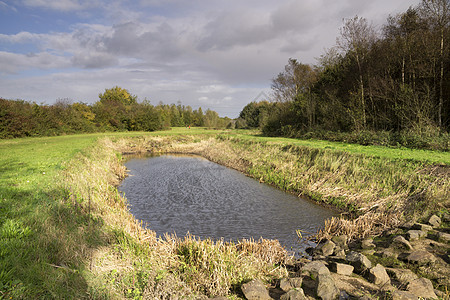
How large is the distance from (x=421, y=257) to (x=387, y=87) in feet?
59.0

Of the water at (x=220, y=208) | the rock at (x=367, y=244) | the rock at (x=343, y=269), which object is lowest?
the water at (x=220, y=208)

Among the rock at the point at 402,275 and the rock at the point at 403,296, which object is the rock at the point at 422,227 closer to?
the rock at the point at 402,275

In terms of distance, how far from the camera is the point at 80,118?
141 ft

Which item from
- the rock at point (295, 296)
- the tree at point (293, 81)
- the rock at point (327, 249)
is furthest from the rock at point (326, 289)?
the tree at point (293, 81)

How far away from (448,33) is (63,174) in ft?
80.7

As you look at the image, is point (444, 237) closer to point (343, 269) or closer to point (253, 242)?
point (343, 269)

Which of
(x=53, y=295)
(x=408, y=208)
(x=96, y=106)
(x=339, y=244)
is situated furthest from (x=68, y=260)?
(x=96, y=106)

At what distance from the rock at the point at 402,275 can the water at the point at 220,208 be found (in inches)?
107

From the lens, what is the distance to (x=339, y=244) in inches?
296

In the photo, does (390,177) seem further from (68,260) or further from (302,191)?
(68,260)

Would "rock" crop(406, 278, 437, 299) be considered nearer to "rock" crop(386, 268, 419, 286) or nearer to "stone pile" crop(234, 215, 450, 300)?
"stone pile" crop(234, 215, 450, 300)

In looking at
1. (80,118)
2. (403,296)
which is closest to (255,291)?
(403,296)

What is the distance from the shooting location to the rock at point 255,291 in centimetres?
473

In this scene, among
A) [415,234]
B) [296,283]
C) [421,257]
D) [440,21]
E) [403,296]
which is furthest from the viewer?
[440,21]
